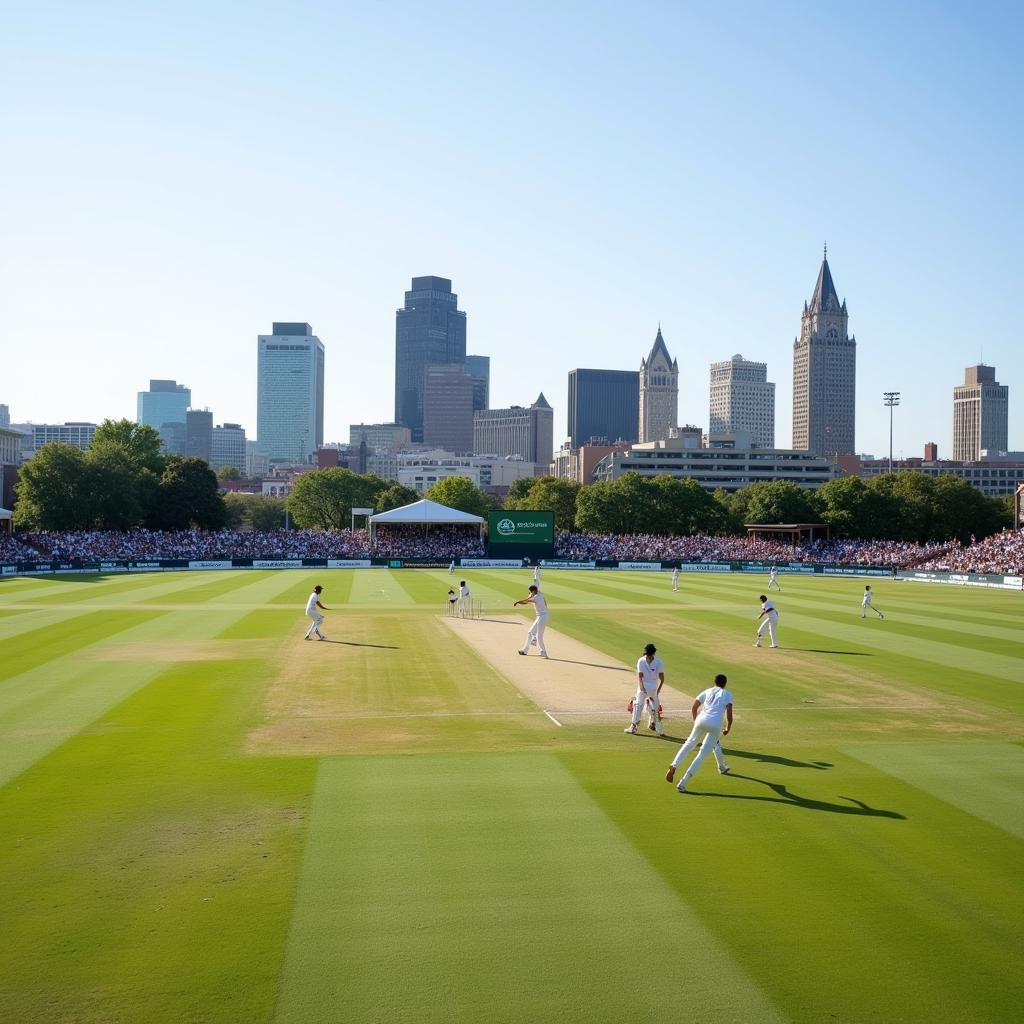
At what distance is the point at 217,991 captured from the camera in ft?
25.2

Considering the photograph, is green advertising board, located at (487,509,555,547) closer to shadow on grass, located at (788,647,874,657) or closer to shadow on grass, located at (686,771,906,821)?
shadow on grass, located at (788,647,874,657)

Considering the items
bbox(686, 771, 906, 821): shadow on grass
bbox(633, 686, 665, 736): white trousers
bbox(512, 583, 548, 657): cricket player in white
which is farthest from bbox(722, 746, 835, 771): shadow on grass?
bbox(512, 583, 548, 657): cricket player in white

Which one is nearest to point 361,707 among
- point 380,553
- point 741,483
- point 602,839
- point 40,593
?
point 602,839

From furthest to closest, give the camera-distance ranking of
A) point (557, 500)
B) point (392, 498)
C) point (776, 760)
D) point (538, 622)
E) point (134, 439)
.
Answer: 1. point (392, 498)
2. point (557, 500)
3. point (134, 439)
4. point (538, 622)
5. point (776, 760)

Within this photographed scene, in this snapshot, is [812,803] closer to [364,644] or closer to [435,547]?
[364,644]

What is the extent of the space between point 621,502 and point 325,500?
42933 millimetres

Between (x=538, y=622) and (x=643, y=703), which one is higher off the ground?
(x=538, y=622)

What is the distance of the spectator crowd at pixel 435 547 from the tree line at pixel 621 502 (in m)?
3.43

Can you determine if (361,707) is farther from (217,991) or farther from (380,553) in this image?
(380,553)

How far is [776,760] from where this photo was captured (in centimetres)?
1482

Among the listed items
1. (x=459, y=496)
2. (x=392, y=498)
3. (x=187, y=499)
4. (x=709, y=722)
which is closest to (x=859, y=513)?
(x=459, y=496)

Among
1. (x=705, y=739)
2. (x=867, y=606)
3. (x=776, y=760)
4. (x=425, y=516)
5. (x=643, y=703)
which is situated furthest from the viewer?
(x=425, y=516)

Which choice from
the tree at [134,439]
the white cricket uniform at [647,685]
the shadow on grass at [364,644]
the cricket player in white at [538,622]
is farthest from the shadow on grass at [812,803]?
the tree at [134,439]

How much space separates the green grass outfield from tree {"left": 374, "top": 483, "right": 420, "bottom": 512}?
366 feet
